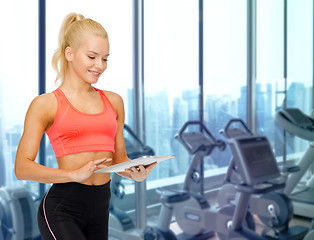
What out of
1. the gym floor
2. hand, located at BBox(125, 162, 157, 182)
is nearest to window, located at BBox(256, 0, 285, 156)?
the gym floor

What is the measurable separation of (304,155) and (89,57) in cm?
369

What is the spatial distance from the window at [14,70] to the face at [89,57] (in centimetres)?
167

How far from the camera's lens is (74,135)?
3.79 feet

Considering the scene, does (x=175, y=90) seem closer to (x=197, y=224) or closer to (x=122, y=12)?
(x=122, y=12)

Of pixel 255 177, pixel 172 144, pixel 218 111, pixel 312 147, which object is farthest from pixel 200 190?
pixel 255 177

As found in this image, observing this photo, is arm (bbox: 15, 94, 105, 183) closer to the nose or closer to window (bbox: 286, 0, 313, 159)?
the nose

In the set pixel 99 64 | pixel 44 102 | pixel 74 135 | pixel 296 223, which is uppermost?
pixel 99 64

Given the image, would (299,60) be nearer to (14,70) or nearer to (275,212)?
(275,212)

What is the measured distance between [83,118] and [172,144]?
3.37 m

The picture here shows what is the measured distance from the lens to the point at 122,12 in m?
3.52

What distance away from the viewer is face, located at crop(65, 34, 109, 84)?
1146 mm

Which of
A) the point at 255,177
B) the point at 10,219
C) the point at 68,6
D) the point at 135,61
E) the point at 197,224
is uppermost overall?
the point at 68,6

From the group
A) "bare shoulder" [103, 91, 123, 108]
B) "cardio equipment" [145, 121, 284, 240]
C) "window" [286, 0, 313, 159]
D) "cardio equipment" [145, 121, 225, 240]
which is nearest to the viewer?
"bare shoulder" [103, 91, 123, 108]

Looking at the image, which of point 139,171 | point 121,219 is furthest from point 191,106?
point 139,171
